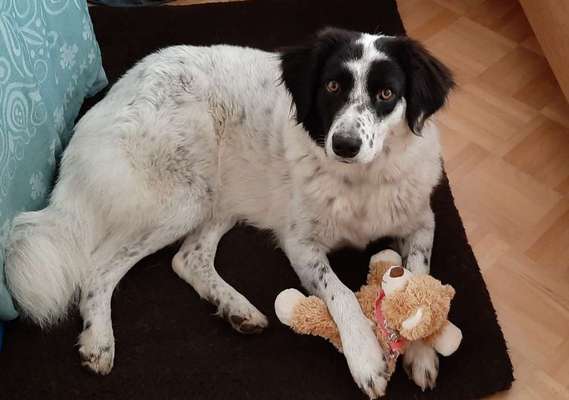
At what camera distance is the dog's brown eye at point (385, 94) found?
1759mm

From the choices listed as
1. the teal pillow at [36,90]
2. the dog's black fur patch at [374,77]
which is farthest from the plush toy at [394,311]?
the teal pillow at [36,90]

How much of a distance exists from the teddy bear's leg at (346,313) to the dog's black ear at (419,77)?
55cm

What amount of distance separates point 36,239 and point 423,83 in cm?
123

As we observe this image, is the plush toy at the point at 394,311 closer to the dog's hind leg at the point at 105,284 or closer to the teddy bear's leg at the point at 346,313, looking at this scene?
the teddy bear's leg at the point at 346,313

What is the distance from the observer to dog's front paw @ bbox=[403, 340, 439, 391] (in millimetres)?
1877

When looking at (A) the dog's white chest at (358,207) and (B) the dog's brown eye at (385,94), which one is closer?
(B) the dog's brown eye at (385,94)

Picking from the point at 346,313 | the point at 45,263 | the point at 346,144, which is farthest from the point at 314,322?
the point at 45,263

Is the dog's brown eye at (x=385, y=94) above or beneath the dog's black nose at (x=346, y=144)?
above

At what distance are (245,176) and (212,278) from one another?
1.22 feet

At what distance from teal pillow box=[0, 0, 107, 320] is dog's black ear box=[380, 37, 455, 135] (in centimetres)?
114

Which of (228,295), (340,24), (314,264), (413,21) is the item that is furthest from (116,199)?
(413,21)

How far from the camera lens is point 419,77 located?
1779 mm

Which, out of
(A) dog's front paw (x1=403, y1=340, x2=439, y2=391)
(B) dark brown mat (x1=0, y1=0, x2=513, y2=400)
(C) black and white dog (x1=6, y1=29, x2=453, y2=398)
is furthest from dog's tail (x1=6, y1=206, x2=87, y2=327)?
(A) dog's front paw (x1=403, y1=340, x2=439, y2=391)

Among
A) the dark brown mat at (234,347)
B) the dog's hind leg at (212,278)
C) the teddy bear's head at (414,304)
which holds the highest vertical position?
the teddy bear's head at (414,304)
